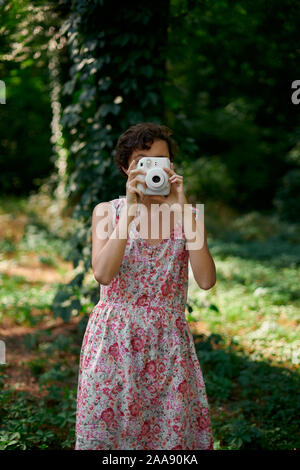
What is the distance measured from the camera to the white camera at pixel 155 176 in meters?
1.76

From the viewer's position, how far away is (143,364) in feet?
5.86

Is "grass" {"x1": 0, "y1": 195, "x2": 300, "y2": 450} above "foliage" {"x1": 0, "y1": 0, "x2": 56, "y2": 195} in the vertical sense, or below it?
below

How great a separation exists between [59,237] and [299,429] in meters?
6.34

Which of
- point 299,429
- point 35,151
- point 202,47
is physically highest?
point 35,151

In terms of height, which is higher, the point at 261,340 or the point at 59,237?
the point at 59,237

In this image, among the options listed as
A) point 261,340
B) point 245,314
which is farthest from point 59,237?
point 261,340

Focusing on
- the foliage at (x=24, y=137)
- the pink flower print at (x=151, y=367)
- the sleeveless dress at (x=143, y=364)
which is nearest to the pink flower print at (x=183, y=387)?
the sleeveless dress at (x=143, y=364)

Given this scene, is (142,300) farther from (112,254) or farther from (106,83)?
(106,83)


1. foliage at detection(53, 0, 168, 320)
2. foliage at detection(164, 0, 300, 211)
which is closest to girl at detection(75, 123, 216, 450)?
foliage at detection(53, 0, 168, 320)

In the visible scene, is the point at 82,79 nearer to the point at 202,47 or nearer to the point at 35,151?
the point at 202,47

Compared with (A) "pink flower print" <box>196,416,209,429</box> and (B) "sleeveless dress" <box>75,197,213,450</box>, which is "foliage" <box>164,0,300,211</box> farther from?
(A) "pink flower print" <box>196,416,209,429</box>

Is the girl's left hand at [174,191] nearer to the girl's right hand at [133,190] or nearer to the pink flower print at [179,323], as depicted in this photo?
the girl's right hand at [133,190]

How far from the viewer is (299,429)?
2.89 metres

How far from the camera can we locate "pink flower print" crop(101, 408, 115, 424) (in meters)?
1.73
